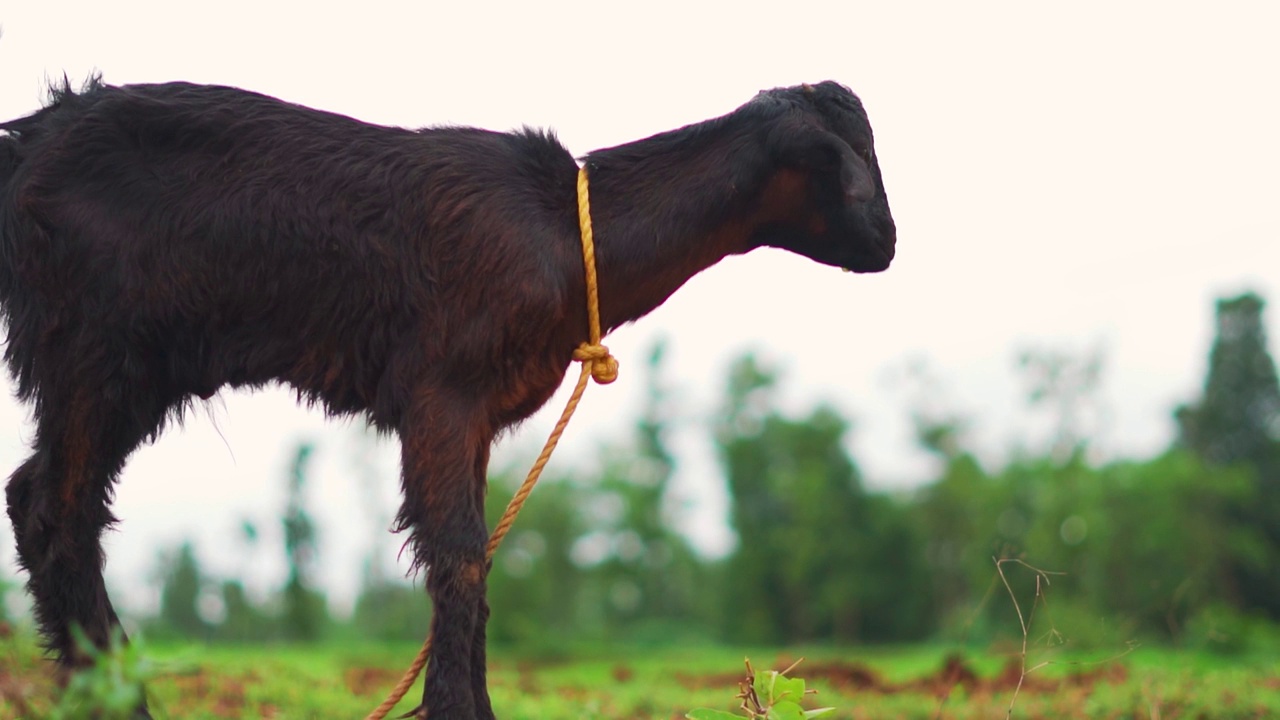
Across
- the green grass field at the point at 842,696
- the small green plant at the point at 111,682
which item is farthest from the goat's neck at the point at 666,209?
the small green plant at the point at 111,682

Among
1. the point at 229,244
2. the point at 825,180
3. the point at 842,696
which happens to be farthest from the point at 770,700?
the point at 842,696

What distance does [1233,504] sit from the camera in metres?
26.4

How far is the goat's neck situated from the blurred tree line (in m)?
19.3

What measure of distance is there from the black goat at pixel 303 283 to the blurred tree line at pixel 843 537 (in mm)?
18734

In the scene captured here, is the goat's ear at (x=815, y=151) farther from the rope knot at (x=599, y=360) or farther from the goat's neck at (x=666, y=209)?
the rope knot at (x=599, y=360)

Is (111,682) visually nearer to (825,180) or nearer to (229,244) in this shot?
(229,244)

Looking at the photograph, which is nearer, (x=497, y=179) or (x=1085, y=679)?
(x=497, y=179)

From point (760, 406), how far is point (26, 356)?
40.3 m

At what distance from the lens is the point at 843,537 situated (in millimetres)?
38062

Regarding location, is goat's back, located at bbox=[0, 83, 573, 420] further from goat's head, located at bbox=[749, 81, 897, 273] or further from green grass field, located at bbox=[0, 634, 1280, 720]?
green grass field, located at bbox=[0, 634, 1280, 720]

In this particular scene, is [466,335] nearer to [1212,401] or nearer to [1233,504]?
[1233,504]

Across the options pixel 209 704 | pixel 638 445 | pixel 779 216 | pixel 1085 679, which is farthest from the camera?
pixel 638 445

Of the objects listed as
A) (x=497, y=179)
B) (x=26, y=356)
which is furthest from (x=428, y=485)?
(x=26, y=356)

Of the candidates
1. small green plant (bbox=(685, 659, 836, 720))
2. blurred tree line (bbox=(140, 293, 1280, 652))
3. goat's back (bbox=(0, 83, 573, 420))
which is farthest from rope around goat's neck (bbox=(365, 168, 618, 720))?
blurred tree line (bbox=(140, 293, 1280, 652))
